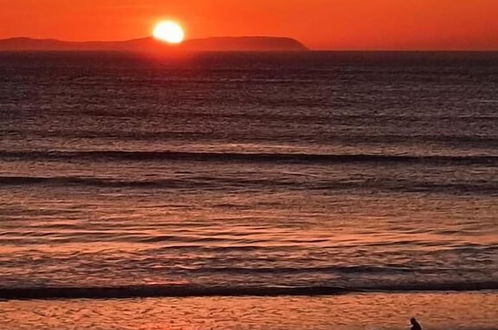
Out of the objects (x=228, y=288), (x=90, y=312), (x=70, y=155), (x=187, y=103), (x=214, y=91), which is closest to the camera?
(x=90, y=312)

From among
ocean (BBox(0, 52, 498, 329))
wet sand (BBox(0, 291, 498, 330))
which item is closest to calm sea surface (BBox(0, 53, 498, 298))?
ocean (BBox(0, 52, 498, 329))

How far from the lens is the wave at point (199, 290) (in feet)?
48.9

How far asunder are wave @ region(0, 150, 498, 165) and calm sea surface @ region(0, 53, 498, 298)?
0.25 ft

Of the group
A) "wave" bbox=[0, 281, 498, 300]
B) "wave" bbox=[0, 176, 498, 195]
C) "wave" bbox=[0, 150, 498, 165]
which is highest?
"wave" bbox=[0, 281, 498, 300]

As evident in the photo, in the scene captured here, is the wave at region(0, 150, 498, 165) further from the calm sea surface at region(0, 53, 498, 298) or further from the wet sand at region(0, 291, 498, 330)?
the wet sand at region(0, 291, 498, 330)

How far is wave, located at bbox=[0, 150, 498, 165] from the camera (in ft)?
117

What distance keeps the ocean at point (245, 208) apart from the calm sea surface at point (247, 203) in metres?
0.06

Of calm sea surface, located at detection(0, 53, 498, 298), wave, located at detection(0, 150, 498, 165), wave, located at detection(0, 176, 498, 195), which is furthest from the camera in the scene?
wave, located at detection(0, 150, 498, 165)

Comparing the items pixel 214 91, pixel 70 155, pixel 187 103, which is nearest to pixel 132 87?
pixel 214 91

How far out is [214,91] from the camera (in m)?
96.1

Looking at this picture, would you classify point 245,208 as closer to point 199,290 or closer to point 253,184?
point 253,184

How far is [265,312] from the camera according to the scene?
1400 centimetres

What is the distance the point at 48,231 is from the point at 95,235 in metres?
1.05

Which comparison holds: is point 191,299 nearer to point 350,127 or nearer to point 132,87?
point 350,127
